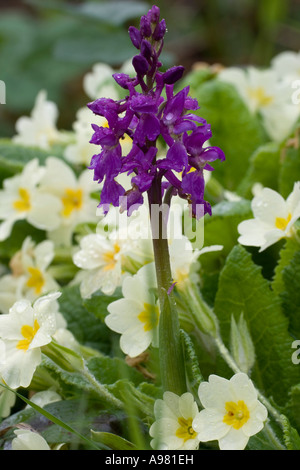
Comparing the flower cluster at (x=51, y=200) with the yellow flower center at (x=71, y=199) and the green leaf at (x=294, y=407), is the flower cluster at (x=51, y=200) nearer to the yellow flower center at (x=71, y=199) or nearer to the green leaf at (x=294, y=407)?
the yellow flower center at (x=71, y=199)

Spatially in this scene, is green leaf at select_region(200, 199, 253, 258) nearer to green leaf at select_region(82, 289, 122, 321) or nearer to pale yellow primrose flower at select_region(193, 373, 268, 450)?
green leaf at select_region(82, 289, 122, 321)

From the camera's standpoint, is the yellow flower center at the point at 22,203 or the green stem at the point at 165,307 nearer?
the green stem at the point at 165,307

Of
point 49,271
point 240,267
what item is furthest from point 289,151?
point 49,271

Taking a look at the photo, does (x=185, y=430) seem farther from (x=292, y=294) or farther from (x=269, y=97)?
(x=269, y=97)

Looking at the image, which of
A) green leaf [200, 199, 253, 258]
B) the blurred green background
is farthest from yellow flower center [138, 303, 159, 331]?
the blurred green background

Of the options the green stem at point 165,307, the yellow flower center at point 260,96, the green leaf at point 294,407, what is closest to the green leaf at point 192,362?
the green stem at point 165,307

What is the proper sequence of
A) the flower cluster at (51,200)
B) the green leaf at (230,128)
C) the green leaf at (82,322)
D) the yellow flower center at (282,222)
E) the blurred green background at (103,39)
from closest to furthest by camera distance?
the yellow flower center at (282,222) → the green leaf at (82,322) → the flower cluster at (51,200) → the green leaf at (230,128) → the blurred green background at (103,39)
